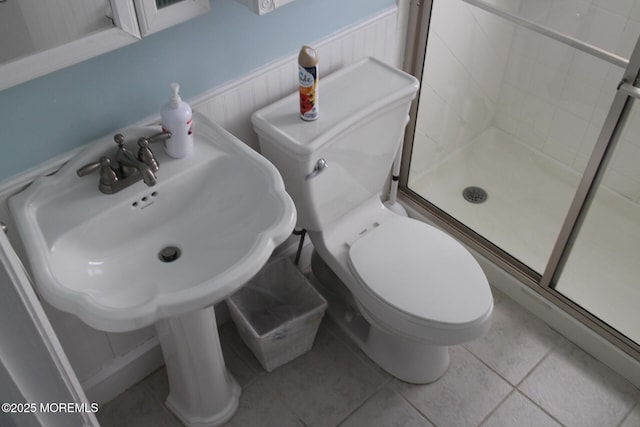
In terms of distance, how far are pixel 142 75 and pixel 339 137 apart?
22.7 inches

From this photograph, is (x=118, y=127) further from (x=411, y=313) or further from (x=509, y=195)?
(x=509, y=195)

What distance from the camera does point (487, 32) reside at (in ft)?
8.27

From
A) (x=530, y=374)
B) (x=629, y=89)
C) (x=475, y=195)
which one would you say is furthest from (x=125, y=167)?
(x=475, y=195)

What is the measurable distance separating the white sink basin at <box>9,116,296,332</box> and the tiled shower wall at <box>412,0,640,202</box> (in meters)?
1.10

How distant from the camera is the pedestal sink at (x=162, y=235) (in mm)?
1375

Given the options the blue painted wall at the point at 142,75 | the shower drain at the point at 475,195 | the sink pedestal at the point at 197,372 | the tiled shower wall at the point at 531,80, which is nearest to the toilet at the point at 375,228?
the blue painted wall at the point at 142,75

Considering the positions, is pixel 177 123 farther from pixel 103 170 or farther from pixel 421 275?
pixel 421 275

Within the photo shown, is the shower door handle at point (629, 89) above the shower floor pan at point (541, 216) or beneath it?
above

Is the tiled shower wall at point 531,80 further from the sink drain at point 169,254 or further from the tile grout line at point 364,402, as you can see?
the sink drain at point 169,254

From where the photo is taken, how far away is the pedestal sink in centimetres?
138

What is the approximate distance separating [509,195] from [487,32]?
0.72 meters

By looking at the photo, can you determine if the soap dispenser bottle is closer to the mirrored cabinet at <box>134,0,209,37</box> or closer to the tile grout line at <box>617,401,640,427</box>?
the mirrored cabinet at <box>134,0,209,37</box>

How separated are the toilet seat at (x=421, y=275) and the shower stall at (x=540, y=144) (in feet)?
1.59

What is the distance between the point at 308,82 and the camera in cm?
181
